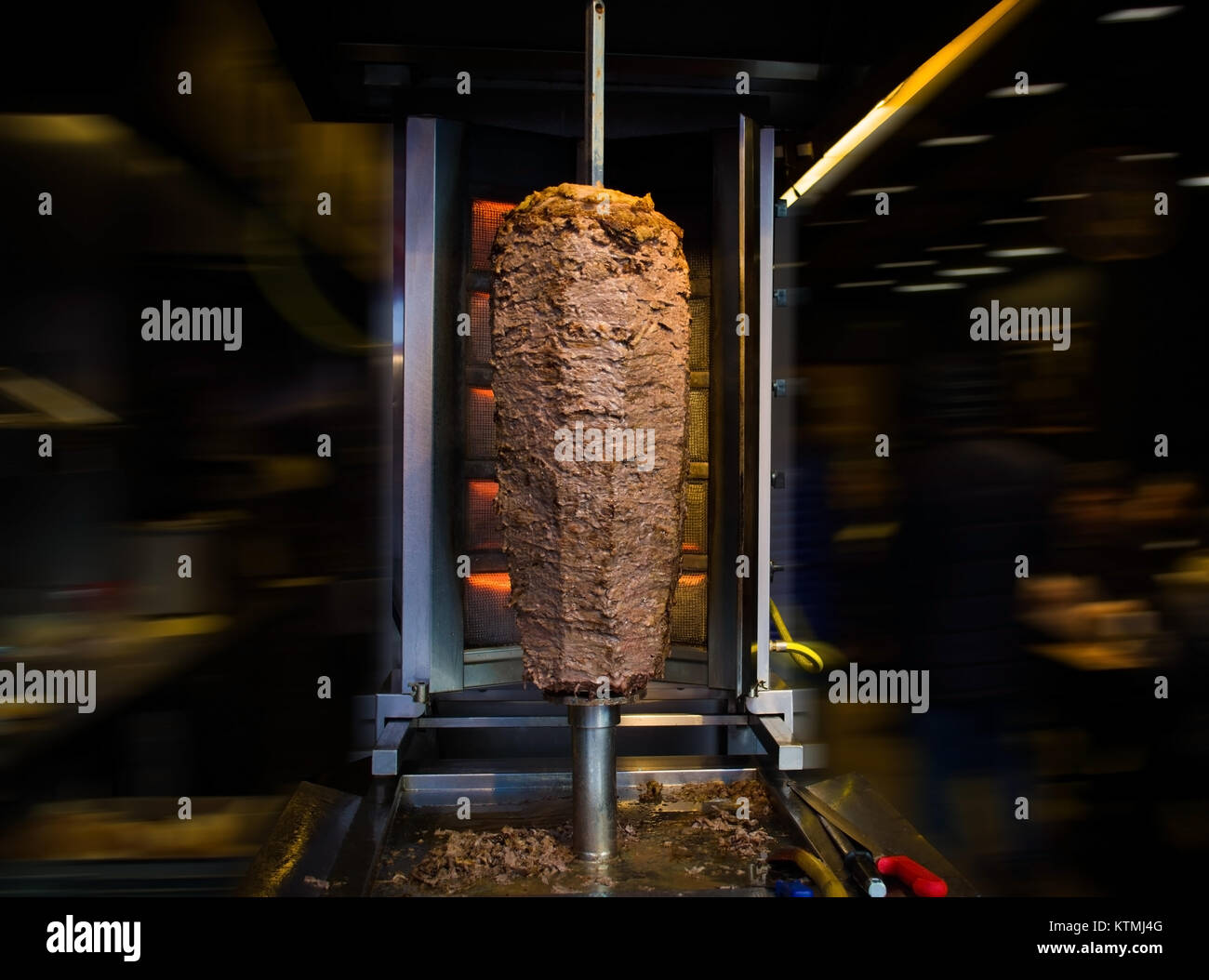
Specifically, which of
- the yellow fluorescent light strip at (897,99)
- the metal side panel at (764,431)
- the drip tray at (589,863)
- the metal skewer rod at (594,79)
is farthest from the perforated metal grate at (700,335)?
the drip tray at (589,863)

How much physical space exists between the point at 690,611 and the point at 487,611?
1.73 ft

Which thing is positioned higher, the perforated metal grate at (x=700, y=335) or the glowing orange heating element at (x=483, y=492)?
the perforated metal grate at (x=700, y=335)

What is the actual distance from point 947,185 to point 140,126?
6.52 feet

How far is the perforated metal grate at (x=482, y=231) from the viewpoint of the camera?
213 centimetres

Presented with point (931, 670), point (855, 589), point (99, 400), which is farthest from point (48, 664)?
point (855, 589)

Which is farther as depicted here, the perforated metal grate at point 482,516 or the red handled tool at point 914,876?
the perforated metal grate at point 482,516

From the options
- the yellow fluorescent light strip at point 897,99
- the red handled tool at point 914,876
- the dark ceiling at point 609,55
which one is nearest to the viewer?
the red handled tool at point 914,876

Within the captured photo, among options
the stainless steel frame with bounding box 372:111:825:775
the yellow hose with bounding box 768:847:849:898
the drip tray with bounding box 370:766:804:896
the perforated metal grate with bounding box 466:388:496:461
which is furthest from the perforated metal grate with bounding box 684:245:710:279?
the yellow hose with bounding box 768:847:849:898

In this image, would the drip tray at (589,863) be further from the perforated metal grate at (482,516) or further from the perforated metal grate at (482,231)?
the perforated metal grate at (482,231)

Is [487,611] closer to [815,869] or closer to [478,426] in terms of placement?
Answer: [478,426]

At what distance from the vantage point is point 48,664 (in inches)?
44.6

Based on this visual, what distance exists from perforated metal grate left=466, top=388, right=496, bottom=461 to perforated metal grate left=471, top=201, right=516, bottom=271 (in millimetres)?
325

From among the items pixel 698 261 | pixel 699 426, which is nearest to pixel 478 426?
pixel 699 426

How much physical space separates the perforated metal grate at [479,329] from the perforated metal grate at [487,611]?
556mm
